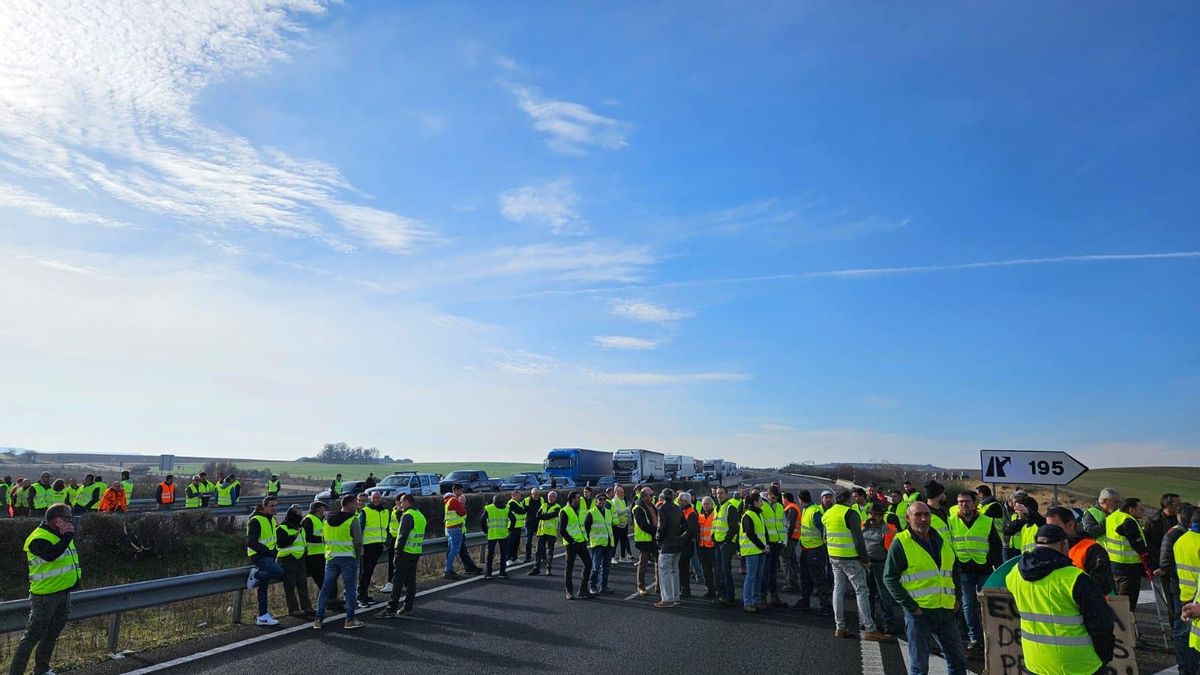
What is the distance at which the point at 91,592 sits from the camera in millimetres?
8867

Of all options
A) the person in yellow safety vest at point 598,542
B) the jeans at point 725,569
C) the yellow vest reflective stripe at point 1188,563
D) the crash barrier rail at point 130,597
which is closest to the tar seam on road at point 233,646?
the crash barrier rail at point 130,597

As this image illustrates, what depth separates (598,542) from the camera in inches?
528

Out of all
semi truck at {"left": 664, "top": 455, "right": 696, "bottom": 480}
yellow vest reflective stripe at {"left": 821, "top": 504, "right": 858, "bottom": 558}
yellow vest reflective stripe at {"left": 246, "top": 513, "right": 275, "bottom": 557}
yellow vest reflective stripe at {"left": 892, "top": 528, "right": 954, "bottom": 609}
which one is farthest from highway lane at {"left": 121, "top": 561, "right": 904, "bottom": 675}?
semi truck at {"left": 664, "top": 455, "right": 696, "bottom": 480}

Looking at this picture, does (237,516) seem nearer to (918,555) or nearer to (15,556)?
(15,556)

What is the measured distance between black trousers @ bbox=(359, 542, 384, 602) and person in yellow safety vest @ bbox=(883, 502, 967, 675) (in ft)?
28.1

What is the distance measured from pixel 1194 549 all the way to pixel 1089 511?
494 centimetres

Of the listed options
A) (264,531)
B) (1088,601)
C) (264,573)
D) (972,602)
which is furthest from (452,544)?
(1088,601)

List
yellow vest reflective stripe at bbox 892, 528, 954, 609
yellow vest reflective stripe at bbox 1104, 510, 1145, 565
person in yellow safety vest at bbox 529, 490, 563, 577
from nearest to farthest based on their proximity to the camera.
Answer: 1. yellow vest reflective stripe at bbox 892, 528, 954, 609
2. yellow vest reflective stripe at bbox 1104, 510, 1145, 565
3. person in yellow safety vest at bbox 529, 490, 563, 577

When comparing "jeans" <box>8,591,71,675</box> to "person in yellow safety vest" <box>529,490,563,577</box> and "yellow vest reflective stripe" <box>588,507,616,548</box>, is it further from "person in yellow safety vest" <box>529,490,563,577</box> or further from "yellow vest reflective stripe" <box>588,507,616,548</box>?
"person in yellow safety vest" <box>529,490,563,577</box>

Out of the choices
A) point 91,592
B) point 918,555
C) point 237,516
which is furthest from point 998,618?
point 237,516

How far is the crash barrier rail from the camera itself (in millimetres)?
8266

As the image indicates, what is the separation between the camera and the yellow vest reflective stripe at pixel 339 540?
1076 centimetres

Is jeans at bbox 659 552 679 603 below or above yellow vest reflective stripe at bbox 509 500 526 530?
below

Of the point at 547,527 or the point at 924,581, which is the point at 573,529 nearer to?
the point at 547,527
